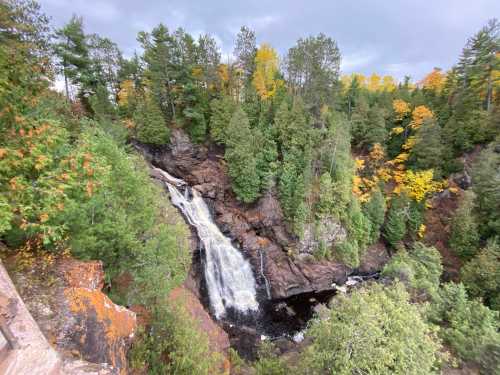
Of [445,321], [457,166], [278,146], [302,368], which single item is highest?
[278,146]

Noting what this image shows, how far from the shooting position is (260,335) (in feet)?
53.5

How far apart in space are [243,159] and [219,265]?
10.6 meters

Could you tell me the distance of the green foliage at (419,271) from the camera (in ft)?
49.8

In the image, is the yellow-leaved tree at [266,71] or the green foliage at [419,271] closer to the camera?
the green foliage at [419,271]

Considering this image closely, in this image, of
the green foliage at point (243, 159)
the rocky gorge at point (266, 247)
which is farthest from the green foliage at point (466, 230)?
the green foliage at point (243, 159)

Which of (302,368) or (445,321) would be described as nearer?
(302,368)

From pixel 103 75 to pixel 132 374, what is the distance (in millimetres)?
32052

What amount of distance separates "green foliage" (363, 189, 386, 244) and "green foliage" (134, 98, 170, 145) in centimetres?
2450

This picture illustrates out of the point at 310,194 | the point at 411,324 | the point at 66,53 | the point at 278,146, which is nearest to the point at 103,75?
the point at 66,53

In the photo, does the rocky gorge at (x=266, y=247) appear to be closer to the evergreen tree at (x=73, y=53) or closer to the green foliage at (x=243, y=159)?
the green foliage at (x=243, y=159)

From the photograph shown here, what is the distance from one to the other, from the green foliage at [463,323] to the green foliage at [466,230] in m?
10.6

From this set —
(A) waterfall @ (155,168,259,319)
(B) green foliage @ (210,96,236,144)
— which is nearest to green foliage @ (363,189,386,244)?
(A) waterfall @ (155,168,259,319)

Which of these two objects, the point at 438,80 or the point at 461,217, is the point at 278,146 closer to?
the point at 461,217

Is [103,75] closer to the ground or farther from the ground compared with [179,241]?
farther from the ground
